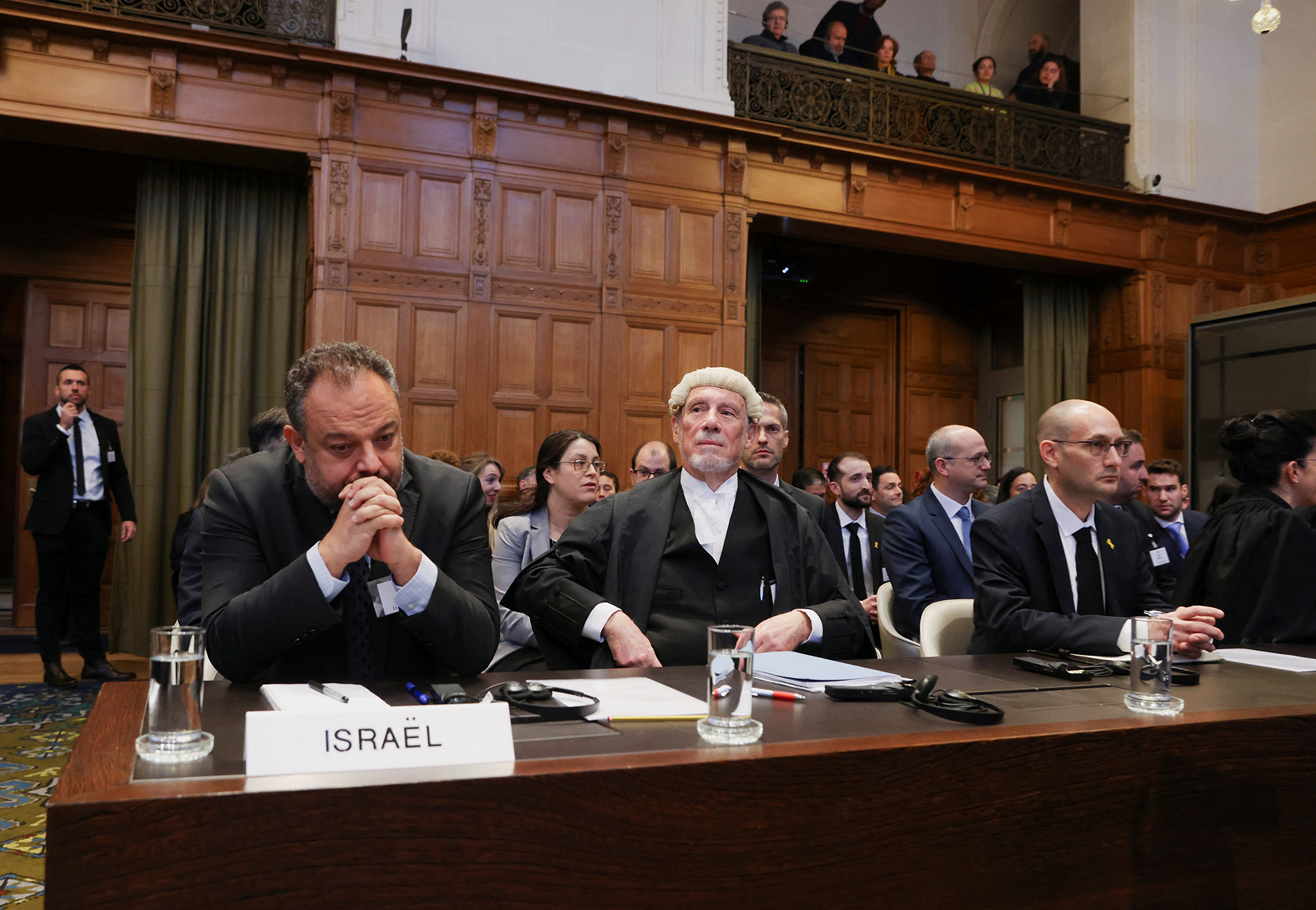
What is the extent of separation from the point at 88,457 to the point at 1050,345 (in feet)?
27.2

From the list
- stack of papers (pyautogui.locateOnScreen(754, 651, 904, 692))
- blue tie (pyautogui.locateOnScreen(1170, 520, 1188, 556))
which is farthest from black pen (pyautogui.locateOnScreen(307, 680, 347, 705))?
blue tie (pyautogui.locateOnScreen(1170, 520, 1188, 556))

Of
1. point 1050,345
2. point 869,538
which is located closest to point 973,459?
point 869,538

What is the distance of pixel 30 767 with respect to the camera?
13.3ft

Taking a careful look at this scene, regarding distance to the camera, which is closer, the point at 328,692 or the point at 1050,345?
the point at 328,692

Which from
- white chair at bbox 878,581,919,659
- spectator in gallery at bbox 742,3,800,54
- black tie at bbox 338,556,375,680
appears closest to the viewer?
black tie at bbox 338,556,375,680

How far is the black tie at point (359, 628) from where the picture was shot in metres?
2.01

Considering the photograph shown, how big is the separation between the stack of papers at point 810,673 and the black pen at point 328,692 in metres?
0.74

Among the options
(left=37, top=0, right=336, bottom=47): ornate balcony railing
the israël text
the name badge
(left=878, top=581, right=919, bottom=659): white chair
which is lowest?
(left=878, top=581, right=919, bottom=659): white chair

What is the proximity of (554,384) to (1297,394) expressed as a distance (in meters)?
6.12

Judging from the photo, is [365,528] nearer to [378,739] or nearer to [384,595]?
[384,595]

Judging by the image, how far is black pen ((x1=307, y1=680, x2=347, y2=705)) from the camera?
58.2 inches

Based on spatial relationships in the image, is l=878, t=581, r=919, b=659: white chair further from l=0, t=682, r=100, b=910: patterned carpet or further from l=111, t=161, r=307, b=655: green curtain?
l=111, t=161, r=307, b=655: green curtain

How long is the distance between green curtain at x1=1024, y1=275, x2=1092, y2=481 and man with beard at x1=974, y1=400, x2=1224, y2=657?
732 cm

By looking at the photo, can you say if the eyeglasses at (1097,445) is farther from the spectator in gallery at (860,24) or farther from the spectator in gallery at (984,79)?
the spectator in gallery at (984,79)
